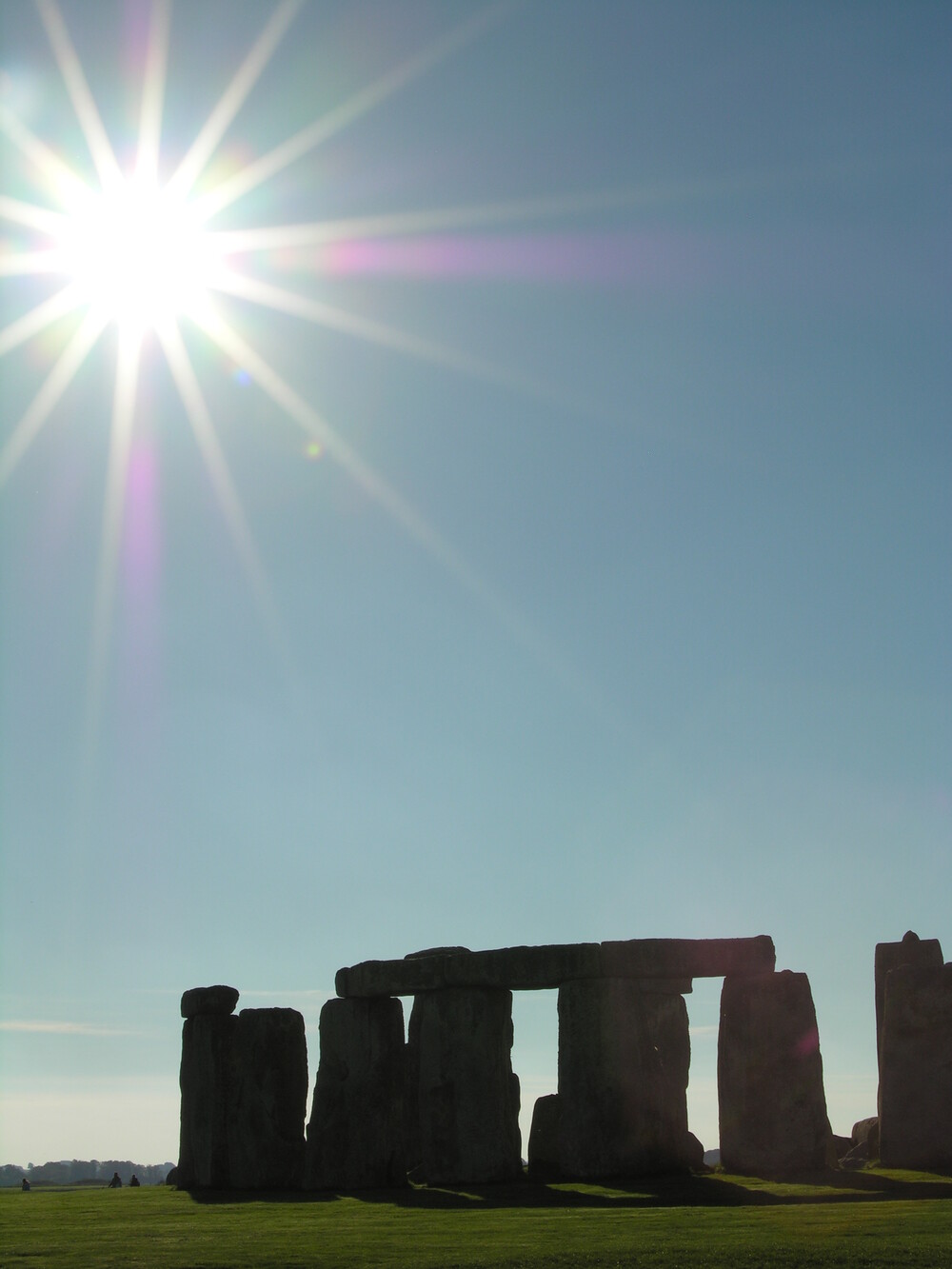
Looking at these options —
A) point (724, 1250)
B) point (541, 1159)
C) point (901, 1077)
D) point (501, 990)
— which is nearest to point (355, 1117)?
point (501, 990)

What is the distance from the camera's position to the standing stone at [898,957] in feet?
78.8

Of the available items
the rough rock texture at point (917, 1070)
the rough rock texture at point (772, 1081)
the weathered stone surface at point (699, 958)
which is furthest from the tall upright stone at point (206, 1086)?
the rough rock texture at point (917, 1070)

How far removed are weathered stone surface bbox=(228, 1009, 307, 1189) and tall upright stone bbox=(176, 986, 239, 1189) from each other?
16cm

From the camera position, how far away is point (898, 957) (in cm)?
2503

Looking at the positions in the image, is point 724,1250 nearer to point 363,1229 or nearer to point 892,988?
point 363,1229

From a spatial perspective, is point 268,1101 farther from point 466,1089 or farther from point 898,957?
point 898,957

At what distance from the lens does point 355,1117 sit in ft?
75.1

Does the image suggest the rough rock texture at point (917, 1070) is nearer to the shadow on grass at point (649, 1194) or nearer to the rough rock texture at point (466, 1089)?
the shadow on grass at point (649, 1194)

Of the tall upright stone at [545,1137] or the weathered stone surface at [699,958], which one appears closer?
the weathered stone surface at [699,958]

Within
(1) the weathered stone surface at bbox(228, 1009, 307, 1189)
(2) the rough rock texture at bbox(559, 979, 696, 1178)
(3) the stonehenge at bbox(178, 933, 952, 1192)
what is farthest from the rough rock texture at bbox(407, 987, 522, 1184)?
(1) the weathered stone surface at bbox(228, 1009, 307, 1189)

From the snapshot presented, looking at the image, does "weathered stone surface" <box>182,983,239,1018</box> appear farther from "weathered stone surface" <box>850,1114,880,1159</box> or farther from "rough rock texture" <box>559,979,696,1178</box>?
"weathered stone surface" <box>850,1114,880,1159</box>

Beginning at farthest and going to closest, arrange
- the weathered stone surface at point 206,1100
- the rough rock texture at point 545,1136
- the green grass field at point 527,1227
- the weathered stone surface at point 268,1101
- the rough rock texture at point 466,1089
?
the rough rock texture at point 545,1136
the weathered stone surface at point 206,1100
the weathered stone surface at point 268,1101
the rough rock texture at point 466,1089
the green grass field at point 527,1227

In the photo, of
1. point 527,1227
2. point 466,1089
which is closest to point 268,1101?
point 466,1089

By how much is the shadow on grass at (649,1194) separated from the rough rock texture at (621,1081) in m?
0.49
